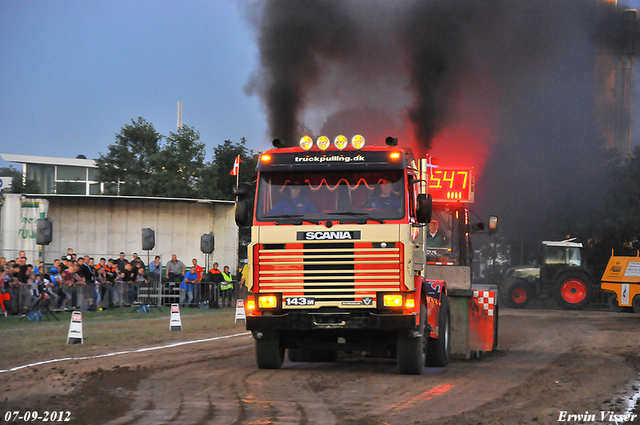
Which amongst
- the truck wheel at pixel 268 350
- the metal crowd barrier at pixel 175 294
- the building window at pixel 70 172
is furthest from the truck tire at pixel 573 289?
the building window at pixel 70 172

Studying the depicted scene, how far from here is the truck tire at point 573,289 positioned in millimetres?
31156

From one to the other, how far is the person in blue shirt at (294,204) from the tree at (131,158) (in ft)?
134

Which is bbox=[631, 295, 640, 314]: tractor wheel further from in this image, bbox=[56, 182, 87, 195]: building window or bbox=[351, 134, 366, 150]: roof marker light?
bbox=[56, 182, 87, 195]: building window

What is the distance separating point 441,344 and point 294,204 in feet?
10.9

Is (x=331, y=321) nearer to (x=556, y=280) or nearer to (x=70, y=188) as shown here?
(x=556, y=280)

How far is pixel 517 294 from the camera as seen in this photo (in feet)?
108

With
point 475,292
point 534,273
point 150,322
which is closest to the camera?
point 475,292

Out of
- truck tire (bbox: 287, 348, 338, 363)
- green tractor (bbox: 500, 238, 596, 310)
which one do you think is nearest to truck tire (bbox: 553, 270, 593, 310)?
green tractor (bbox: 500, 238, 596, 310)

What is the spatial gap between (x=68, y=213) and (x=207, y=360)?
16.5m

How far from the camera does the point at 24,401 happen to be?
811 cm

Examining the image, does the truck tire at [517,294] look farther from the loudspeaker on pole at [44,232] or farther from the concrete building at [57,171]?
the concrete building at [57,171]

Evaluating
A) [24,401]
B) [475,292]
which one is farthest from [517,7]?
[24,401]

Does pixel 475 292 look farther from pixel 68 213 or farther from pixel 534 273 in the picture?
pixel 534 273

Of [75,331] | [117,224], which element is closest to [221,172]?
[117,224]
